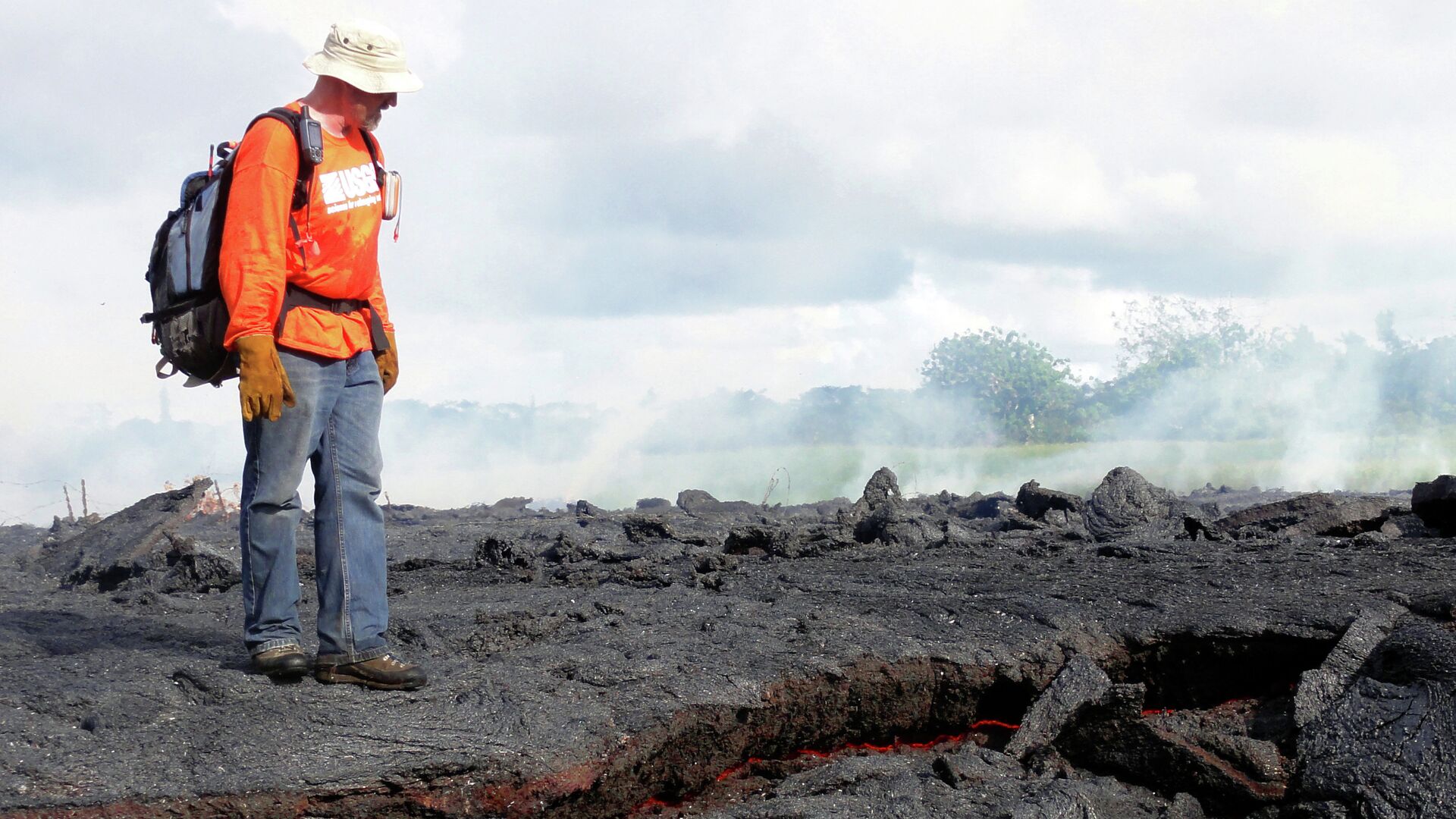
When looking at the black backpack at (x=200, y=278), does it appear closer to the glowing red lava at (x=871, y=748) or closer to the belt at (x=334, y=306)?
the belt at (x=334, y=306)

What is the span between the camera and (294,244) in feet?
13.0

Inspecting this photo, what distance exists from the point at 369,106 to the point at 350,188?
326mm

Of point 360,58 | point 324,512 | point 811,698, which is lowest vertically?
point 811,698

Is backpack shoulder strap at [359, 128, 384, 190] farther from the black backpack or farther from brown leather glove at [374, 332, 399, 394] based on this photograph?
brown leather glove at [374, 332, 399, 394]

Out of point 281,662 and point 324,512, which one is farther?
point 324,512

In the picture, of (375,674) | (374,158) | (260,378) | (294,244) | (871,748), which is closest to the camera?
(260,378)

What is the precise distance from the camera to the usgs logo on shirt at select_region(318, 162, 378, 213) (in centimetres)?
407

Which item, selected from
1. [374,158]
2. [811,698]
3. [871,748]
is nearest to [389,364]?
[374,158]

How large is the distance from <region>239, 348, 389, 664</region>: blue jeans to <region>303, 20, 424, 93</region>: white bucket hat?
1.02m

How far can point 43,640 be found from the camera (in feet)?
16.7

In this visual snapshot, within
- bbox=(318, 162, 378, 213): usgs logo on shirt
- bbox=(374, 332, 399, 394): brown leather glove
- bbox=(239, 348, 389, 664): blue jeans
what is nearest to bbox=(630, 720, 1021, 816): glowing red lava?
bbox=(239, 348, 389, 664): blue jeans

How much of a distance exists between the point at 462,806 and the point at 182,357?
74.6 inches

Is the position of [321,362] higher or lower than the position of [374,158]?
lower

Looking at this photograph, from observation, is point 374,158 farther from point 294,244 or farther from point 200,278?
point 200,278
